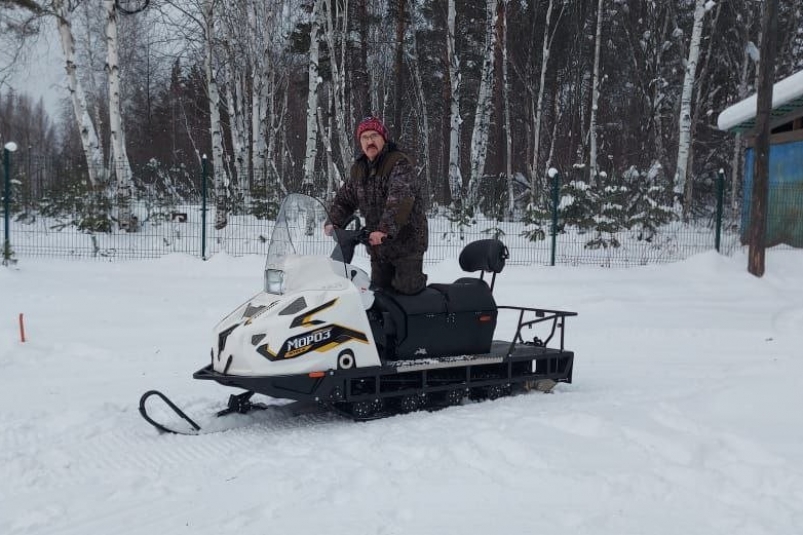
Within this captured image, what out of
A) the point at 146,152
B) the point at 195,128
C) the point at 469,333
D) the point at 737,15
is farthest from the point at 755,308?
the point at 146,152

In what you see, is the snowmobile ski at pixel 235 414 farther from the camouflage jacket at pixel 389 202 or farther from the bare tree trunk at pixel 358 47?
the bare tree trunk at pixel 358 47

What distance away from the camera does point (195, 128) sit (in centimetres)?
3741

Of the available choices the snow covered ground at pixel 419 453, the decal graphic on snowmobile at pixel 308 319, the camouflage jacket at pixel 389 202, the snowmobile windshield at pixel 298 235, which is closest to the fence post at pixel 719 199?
the snow covered ground at pixel 419 453

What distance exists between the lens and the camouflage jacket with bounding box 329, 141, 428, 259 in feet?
17.3

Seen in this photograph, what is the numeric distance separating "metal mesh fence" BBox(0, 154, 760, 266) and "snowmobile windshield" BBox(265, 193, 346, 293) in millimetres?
7611

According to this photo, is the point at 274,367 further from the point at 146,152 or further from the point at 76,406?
the point at 146,152

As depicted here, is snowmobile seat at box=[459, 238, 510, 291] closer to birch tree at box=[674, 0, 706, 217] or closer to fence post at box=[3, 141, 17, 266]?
fence post at box=[3, 141, 17, 266]

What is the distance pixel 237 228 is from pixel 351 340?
8.37 meters

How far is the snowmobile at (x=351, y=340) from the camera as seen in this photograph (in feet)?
15.5

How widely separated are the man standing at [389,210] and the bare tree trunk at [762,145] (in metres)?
8.90

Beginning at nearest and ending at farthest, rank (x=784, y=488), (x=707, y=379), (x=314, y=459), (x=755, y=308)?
(x=784, y=488)
(x=314, y=459)
(x=707, y=379)
(x=755, y=308)

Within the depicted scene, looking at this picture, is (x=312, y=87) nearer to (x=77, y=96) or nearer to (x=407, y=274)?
(x=77, y=96)

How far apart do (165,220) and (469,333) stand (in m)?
9.33

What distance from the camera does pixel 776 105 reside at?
47.8 ft
